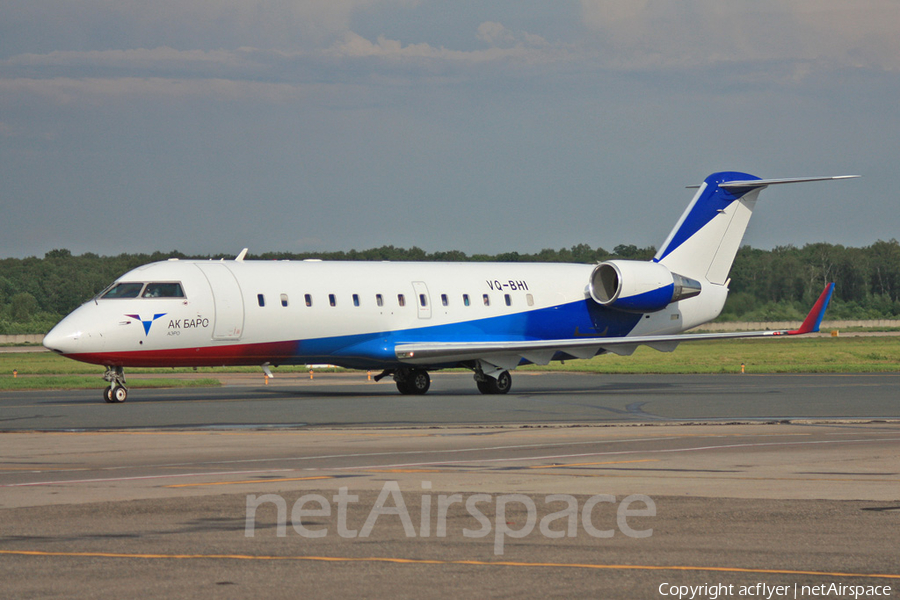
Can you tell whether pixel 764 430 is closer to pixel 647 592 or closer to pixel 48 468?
pixel 48 468

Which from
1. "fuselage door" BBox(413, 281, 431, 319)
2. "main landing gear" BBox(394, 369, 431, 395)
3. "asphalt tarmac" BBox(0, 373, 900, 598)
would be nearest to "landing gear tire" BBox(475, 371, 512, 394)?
"main landing gear" BBox(394, 369, 431, 395)

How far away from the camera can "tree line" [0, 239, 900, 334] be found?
54094mm

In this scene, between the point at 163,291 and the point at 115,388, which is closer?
the point at 115,388

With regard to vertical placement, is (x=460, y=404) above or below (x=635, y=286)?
below

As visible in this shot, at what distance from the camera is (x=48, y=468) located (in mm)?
15680

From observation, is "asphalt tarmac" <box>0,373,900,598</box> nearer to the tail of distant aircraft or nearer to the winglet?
the winglet

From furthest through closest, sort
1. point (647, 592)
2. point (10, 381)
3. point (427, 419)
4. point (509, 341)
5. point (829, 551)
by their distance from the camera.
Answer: point (10, 381)
point (509, 341)
point (427, 419)
point (829, 551)
point (647, 592)

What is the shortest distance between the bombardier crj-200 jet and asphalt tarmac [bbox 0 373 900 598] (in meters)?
5.37

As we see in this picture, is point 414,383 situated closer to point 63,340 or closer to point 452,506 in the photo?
point 63,340

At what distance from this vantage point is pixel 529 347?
33.9 metres

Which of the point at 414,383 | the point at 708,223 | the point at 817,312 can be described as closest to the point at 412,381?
the point at 414,383

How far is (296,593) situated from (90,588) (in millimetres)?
1480

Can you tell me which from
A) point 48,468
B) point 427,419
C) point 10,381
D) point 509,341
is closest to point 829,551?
point 48,468

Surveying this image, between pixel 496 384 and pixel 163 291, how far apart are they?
34.6ft
